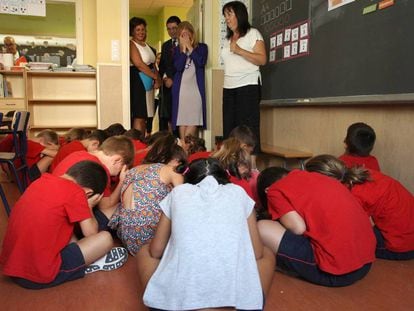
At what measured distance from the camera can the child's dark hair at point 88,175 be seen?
1598 mm

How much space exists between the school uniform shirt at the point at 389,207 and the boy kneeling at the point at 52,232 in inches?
45.5

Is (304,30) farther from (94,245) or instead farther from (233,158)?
(94,245)

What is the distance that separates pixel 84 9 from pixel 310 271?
517cm

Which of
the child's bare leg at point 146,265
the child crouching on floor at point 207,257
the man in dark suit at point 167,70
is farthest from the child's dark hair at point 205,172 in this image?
the man in dark suit at point 167,70

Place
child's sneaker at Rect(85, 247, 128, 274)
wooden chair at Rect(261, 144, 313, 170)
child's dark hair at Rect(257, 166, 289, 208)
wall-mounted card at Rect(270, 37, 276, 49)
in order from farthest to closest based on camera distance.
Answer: wall-mounted card at Rect(270, 37, 276, 49), wooden chair at Rect(261, 144, 313, 170), child's dark hair at Rect(257, 166, 289, 208), child's sneaker at Rect(85, 247, 128, 274)

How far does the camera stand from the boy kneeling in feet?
4.75

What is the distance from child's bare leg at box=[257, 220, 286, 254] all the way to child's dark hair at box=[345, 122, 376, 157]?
0.95 m

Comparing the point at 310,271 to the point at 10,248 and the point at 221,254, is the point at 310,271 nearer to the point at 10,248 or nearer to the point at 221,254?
the point at 221,254

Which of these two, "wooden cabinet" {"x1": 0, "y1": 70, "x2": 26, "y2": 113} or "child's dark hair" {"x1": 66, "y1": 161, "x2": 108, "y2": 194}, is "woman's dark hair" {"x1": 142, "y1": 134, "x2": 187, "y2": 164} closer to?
"child's dark hair" {"x1": 66, "y1": 161, "x2": 108, "y2": 194}

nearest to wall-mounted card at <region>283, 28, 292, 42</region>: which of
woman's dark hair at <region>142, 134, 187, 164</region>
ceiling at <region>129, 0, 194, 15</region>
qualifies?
woman's dark hair at <region>142, 134, 187, 164</region>

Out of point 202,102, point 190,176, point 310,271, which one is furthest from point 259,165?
point 190,176

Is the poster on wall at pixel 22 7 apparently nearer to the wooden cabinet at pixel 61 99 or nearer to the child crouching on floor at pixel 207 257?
the wooden cabinet at pixel 61 99

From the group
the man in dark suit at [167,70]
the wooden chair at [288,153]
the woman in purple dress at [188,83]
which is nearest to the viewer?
the wooden chair at [288,153]

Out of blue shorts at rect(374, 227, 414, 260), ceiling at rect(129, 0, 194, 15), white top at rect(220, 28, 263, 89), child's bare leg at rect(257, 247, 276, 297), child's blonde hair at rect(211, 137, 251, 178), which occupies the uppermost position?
ceiling at rect(129, 0, 194, 15)
